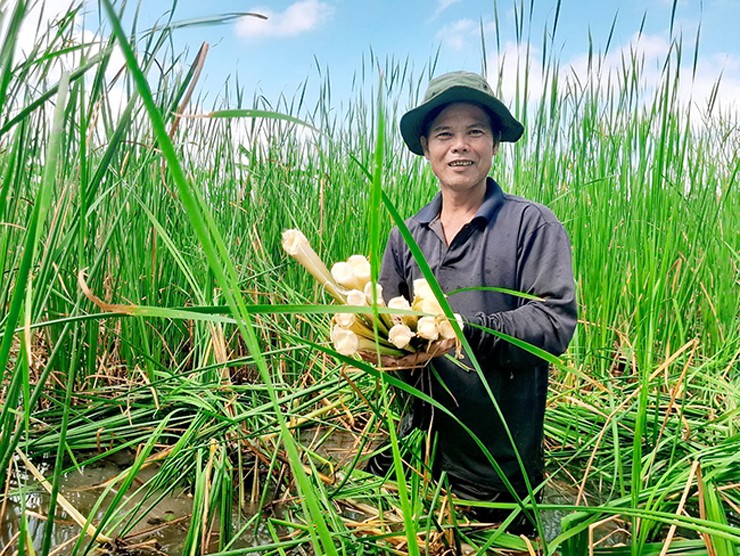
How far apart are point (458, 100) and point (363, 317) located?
70 cm

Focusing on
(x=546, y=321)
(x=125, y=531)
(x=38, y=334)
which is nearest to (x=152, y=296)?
(x=38, y=334)

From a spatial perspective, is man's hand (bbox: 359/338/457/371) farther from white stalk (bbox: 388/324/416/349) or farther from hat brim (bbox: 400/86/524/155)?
hat brim (bbox: 400/86/524/155)

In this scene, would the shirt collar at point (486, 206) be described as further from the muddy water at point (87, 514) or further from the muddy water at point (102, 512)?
the muddy water at point (87, 514)

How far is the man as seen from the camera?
48.7 inches

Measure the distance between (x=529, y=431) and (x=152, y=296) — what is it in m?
1.25

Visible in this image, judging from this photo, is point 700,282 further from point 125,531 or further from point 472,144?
point 125,531

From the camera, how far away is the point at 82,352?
5.44 feet

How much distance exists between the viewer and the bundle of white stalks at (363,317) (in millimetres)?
832

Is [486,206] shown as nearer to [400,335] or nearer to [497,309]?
[497,309]

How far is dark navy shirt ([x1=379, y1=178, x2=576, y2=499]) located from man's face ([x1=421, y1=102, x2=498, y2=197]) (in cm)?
8

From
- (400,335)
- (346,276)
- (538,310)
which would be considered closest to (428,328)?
(400,335)

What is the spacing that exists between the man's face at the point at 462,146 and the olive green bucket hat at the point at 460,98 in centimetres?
3

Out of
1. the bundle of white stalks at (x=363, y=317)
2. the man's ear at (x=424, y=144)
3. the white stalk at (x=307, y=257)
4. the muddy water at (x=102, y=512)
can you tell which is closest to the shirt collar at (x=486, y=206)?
the man's ear at (x=424, y=144)

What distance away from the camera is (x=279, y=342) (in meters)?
1.97
